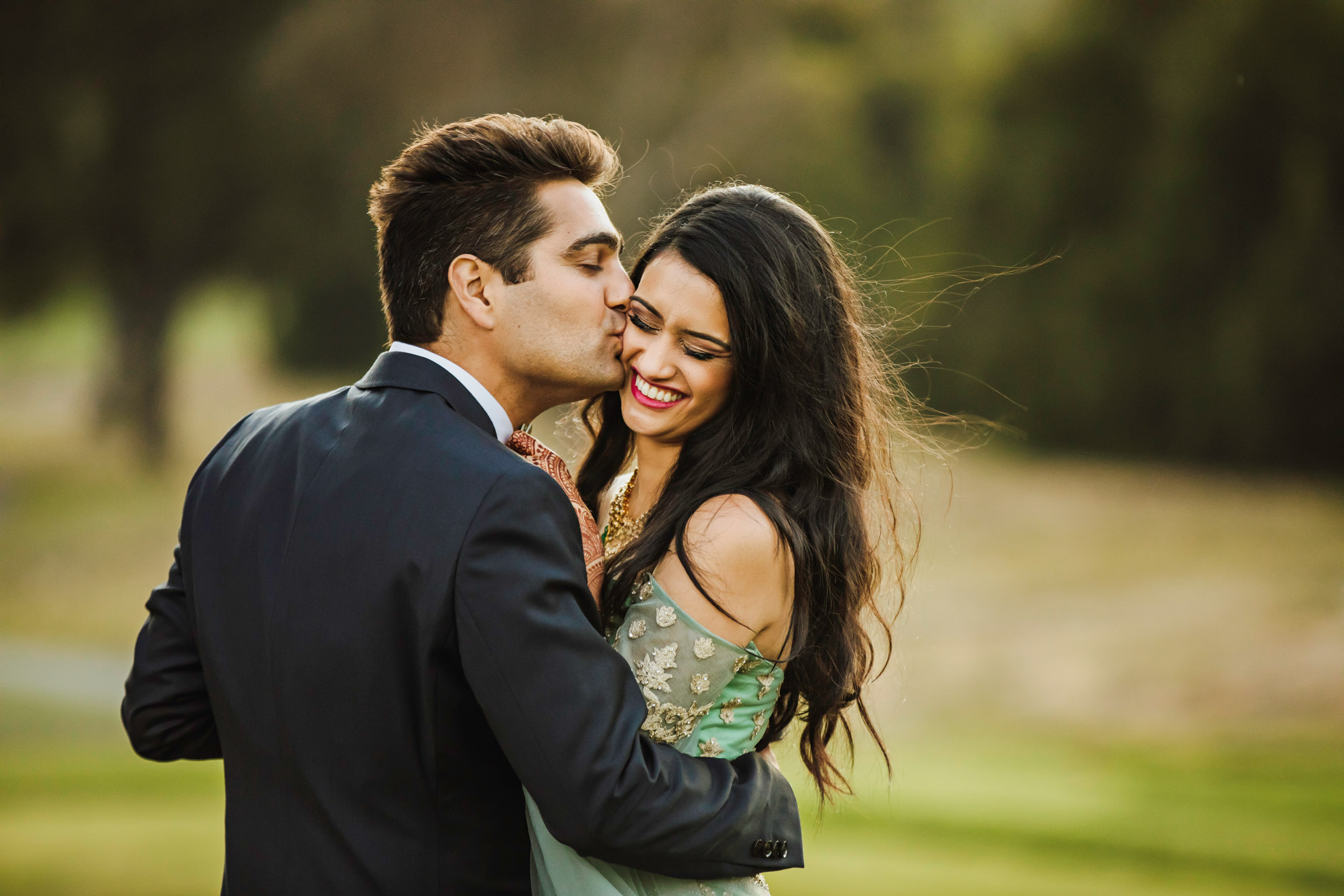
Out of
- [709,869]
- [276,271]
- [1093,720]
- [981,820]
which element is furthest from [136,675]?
[276,271]

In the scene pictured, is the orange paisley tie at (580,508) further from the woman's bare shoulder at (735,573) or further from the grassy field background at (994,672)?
the grassy field background at (994,672)

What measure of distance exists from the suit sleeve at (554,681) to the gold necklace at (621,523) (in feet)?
2.21

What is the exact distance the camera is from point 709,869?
1.64m

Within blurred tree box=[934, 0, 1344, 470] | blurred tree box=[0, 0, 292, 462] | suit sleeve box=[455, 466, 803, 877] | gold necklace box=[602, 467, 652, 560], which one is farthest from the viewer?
blurred tree box=[0, 0, 292, 462]

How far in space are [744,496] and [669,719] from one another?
405mm

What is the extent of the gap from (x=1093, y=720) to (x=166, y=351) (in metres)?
7.55

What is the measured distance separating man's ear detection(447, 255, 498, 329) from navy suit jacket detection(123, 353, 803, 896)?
0.57 feet

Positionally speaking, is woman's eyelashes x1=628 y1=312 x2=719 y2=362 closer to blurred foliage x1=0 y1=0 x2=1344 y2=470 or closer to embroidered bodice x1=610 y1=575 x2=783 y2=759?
embroidered bodice x1=610 y1=575 x2=783 y2=759

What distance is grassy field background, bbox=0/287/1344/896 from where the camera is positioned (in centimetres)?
589

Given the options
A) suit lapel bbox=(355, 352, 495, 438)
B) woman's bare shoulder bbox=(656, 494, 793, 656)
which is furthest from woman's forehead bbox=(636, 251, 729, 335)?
suit lapel bbox=(355, 352, 495, 438)

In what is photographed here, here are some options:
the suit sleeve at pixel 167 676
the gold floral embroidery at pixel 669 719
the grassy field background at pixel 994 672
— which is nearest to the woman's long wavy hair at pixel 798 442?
the gold floral embroidery at pixel 669 719

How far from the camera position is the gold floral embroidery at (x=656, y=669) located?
175 cm

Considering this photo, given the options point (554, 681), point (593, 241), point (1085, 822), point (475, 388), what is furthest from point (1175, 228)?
point (554, 681)

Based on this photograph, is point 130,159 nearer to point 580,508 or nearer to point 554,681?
point 580,508
